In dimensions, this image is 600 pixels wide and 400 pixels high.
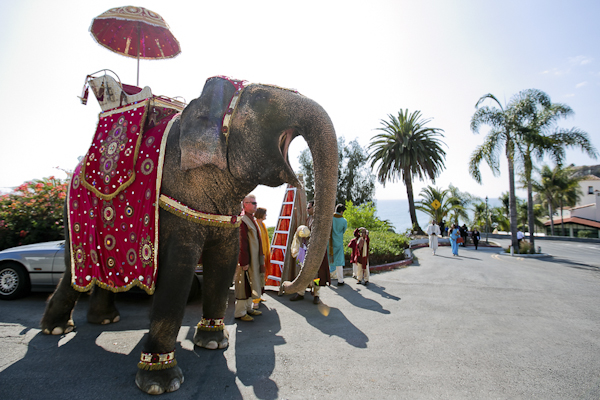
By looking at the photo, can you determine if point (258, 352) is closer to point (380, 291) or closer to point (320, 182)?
point (320, 182)

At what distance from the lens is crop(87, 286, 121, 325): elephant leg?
461cm

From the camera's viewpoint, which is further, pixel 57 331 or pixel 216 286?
pixel 57 331

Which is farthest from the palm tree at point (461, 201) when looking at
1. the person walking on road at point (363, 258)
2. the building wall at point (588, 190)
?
the person walking on road at point (363, 258)

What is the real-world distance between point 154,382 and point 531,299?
277 inches

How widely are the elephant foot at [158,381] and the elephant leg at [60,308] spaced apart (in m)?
1.75

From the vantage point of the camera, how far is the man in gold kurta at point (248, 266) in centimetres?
501

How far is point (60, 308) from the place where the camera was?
399 centimetres

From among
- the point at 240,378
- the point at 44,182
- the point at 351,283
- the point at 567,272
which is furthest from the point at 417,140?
the point at 240,378

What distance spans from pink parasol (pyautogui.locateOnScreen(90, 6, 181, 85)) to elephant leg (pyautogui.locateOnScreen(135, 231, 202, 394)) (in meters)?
3.59

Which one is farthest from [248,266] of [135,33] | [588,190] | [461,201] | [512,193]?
[588,190]

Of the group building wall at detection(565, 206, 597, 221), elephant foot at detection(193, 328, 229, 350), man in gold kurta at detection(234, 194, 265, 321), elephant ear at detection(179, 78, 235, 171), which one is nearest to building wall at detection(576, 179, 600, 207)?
building wall at detection(565, 206, 597, 221)

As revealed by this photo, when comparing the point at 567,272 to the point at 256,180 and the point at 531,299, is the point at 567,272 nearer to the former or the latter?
the point at 531,299

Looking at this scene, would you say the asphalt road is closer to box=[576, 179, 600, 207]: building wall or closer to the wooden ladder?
the wooden ladder

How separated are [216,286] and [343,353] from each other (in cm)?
160
